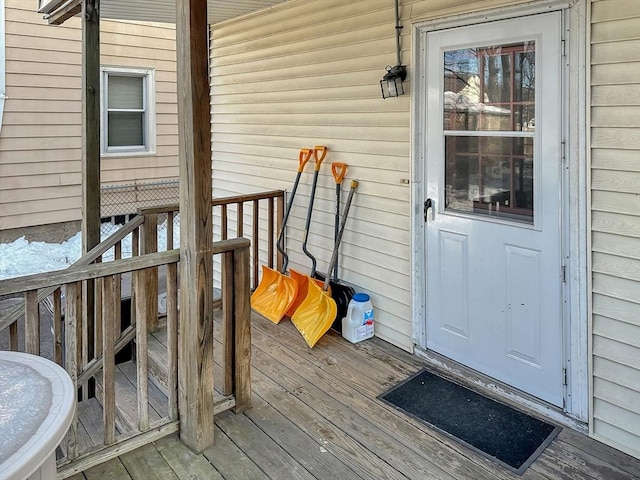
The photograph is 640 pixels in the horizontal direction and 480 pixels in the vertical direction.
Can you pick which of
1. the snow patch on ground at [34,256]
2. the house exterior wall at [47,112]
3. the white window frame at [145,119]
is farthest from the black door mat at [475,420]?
the white window frame at [145,119]

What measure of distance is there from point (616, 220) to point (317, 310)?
2009mm

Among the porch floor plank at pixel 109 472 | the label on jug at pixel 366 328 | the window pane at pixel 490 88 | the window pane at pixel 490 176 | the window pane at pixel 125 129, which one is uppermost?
the window pane at pixel 125 129

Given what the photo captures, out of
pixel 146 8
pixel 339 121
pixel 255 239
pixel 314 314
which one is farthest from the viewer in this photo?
pixel 146 8

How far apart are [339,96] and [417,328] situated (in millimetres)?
1761

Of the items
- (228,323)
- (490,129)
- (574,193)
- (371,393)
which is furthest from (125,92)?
(574,193)

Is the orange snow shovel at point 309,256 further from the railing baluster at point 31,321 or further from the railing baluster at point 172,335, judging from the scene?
the railing baluster at point 31,321

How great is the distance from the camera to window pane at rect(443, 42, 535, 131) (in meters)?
2.59

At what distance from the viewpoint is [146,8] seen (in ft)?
15.0

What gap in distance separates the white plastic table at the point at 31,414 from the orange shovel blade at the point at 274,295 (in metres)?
2.41

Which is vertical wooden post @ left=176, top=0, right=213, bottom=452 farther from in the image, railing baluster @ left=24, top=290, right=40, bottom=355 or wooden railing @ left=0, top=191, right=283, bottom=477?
railing baluster @ left=24, top=290, right=40, bottom=355

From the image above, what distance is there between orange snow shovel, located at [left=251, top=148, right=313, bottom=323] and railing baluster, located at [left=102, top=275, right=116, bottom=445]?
169cm

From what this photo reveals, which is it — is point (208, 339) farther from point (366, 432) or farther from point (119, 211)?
point (119, 211)

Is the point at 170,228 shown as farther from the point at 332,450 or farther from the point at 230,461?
the point at 332,450

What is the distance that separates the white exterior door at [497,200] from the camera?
2537 millimetres
